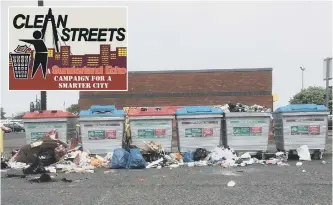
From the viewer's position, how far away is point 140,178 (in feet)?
24.5

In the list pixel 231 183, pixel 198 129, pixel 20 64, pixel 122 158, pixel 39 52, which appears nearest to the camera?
pixel 231 183

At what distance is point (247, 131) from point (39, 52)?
6632mm

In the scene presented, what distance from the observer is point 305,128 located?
10.6 meters

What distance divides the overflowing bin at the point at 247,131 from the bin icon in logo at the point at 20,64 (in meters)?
6.32

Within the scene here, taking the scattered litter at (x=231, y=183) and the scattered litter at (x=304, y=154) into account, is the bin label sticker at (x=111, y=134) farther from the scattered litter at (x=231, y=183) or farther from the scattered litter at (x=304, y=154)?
the scattered litter at (x=304, y=154)

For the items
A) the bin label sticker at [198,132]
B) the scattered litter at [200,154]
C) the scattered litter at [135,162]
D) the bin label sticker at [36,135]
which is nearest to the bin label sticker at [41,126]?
the bin label sticker at [36,135]

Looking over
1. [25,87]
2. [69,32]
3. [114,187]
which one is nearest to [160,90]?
[25,87]

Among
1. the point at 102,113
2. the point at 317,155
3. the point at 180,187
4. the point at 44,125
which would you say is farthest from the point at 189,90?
the point at 180,187

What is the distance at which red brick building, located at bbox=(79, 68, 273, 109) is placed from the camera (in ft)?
99.2

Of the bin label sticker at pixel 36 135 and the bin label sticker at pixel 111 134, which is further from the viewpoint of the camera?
the bin label sticker at pixel 36 135

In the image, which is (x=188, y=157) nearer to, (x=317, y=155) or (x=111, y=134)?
(x=111, y=134)

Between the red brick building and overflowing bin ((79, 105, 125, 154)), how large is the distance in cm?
1999

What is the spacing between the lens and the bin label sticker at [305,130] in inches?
415

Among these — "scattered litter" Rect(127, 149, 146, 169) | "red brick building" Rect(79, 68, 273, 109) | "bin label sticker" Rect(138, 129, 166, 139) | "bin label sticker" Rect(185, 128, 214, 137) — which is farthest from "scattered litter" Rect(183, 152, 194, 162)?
"red brick building" Rect(79, 68, 273, 109)
